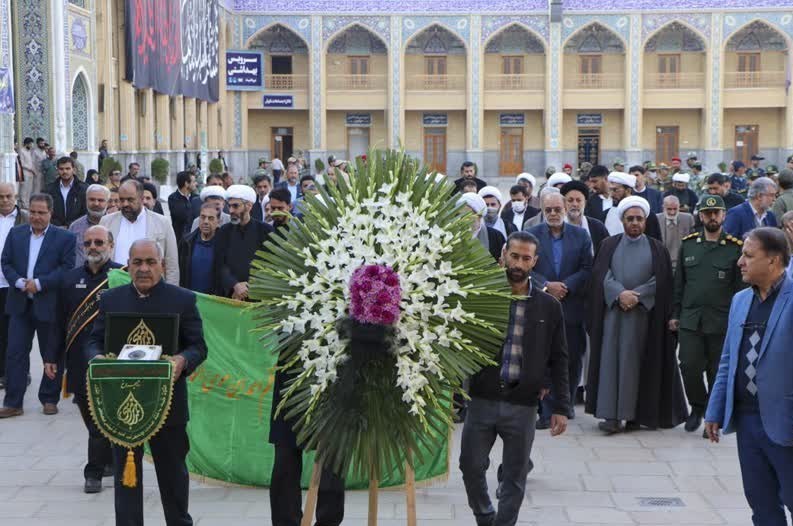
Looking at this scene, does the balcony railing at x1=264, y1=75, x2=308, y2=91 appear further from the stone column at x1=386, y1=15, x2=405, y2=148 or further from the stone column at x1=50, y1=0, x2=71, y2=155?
the stone column at x1=50, y1=0, x2=71, y2=155

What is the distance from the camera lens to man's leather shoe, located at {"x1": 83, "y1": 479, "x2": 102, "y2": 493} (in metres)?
5.68

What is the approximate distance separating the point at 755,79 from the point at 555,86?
6736 mm

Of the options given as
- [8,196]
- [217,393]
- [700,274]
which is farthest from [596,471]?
[8,196]

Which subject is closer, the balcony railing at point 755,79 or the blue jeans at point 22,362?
the blue jeans at point 22,362

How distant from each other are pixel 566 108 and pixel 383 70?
6377 mm

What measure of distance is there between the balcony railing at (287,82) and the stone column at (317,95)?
2.03 ft

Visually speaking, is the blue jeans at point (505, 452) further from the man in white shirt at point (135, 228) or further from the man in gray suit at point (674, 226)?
the man in gray suit at point (674, 226)

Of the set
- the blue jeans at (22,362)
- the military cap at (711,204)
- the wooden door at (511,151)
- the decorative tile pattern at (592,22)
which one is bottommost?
the blue jeans at (22,362)

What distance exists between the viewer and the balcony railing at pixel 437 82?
131ft

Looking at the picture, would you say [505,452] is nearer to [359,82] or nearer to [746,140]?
[359,82]

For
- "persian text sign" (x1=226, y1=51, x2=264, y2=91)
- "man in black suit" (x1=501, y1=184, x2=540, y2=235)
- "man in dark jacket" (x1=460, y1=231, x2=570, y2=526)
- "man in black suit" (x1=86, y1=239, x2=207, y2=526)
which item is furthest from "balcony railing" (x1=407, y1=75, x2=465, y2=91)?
"man in black suit" (x1=86, y1=239, x2=207, y2=526)

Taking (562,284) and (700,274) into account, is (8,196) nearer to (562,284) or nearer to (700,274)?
(562,284)

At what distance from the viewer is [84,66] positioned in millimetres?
21672

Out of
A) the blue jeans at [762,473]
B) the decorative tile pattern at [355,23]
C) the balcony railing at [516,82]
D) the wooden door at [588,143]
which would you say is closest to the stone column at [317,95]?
the decorative tile pattern at [355,23]
